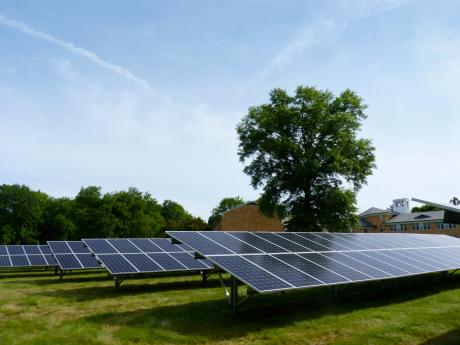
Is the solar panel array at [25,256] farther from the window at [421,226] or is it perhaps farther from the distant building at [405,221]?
the window at [421,226]

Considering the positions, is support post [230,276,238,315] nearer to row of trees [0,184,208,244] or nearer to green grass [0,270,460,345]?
green grass [0,270,460,345]

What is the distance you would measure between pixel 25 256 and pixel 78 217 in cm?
5163

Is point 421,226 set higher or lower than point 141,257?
higher

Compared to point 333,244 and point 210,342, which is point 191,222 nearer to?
→ point 333,244

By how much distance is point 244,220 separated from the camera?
205 ft

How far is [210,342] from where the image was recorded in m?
9.05

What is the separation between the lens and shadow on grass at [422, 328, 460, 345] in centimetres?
898

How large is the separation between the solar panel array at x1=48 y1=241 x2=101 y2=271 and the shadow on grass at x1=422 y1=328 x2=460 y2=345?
57.5 feet

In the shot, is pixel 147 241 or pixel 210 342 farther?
pixel 147 241

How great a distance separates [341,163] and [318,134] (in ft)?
12.5

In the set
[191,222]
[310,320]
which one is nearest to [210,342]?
[310,320]

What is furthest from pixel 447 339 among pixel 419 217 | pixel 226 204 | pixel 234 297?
pixel 226 204

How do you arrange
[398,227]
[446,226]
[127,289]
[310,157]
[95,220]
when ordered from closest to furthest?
[127,289] < [310,157] < [95,220] < [446,226] < [398,227]

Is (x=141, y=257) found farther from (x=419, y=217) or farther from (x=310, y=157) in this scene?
(x=419, y=217)
